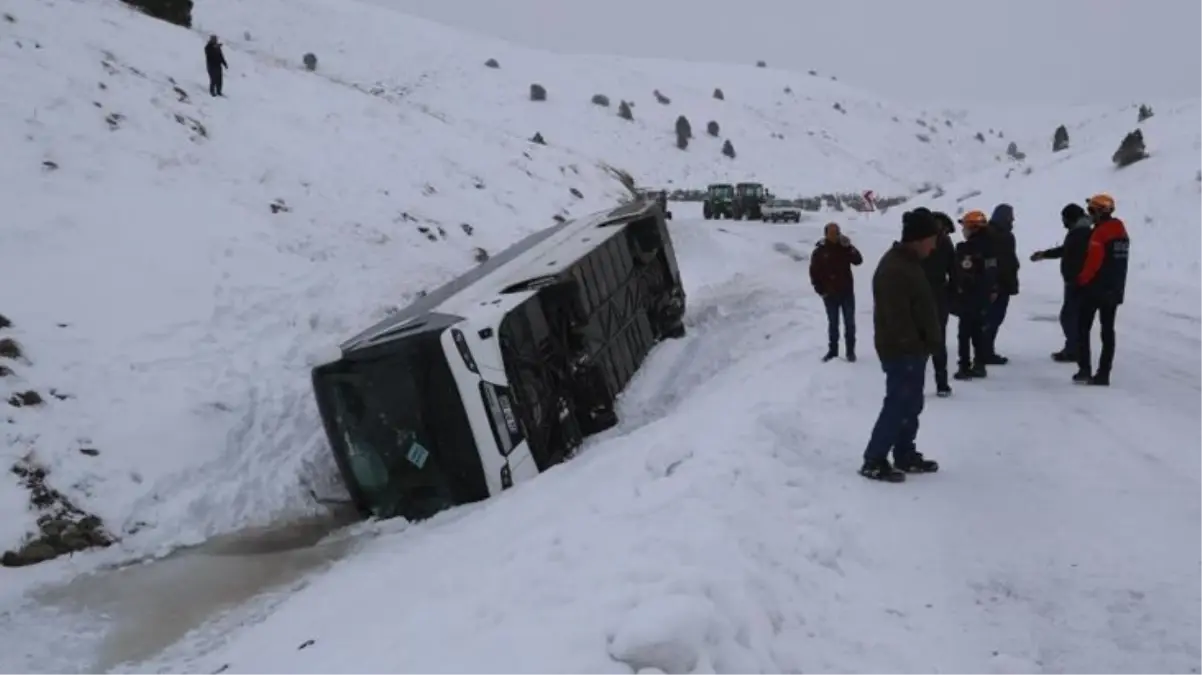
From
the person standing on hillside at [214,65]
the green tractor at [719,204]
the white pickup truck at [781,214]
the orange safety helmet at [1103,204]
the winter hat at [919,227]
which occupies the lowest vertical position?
the white pickup truck at [781,214]

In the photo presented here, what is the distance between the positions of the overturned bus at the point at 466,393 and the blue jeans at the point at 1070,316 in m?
5.08

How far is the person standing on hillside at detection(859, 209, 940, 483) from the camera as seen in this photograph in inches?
A: 261

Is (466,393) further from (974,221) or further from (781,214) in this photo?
(781,214)

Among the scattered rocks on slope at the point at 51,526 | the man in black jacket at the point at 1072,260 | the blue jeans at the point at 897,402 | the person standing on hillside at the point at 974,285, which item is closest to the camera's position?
the blue jeans at the point at 897,402

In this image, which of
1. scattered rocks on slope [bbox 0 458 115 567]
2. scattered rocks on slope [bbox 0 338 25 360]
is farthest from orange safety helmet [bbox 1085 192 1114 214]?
scattered rocks on slope [bbox 0 338 25 360]

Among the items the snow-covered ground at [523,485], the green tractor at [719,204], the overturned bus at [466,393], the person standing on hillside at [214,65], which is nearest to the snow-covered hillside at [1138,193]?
the snow-covered ground at [523,485]

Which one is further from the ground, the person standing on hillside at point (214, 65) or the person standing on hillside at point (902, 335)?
the person standing on hillside at point (214, 65)

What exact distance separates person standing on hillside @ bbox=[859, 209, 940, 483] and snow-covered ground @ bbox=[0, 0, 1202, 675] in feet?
1.20

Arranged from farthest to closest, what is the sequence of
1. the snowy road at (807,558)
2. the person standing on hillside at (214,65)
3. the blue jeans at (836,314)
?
the person standing on hillside at (214,65) < the blue jeans at (836,314) < the snowy road at (807,558)

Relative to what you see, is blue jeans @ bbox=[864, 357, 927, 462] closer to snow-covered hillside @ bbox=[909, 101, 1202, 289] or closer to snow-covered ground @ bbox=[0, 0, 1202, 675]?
snow-covered ground @ bbox=[0, 0, 1202, 675]

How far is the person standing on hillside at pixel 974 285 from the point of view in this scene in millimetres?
9594

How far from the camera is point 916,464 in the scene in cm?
684

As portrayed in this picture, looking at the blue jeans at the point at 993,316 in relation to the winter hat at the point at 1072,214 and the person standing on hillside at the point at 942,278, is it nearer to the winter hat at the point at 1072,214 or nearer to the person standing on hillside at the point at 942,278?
the person standing on hillside at the point at 942,278

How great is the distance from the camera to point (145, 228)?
13.1 meters
